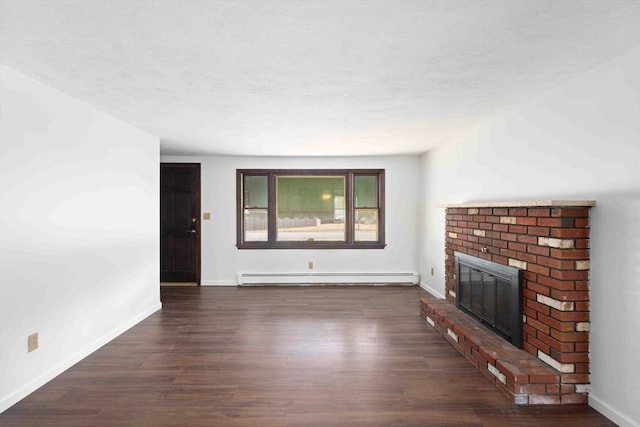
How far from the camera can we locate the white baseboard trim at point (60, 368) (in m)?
2.42

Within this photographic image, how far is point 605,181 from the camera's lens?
89.2 inches

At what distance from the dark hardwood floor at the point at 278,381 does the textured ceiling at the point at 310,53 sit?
2.17 m

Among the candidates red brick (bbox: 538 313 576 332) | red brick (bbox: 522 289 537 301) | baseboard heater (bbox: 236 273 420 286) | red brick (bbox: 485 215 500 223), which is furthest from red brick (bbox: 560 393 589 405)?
baseboard heater (bbox: 236 273 420 286)

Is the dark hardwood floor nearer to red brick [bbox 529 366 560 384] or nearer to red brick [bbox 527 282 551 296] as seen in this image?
red brick [bbox 529 366 560 384]

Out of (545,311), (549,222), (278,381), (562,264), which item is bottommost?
(278,381)

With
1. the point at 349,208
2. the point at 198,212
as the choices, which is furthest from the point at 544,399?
the point at 198,212

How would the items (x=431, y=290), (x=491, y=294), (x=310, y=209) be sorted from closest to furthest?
(x=491, y=294) → (x=431, y=290) → (x=310, y=209)

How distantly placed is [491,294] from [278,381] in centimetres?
198

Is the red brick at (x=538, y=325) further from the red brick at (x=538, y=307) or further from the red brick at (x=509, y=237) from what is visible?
the red brick at (x=509, y=237)

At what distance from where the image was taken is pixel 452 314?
366cm

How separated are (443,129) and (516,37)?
2.21 m

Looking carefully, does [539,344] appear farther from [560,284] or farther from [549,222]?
[549,222]

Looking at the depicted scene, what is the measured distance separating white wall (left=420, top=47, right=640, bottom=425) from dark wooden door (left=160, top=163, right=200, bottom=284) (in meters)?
4.89

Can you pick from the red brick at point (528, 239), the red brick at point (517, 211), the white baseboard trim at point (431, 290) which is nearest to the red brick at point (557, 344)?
the red brick at point (528, 239)
